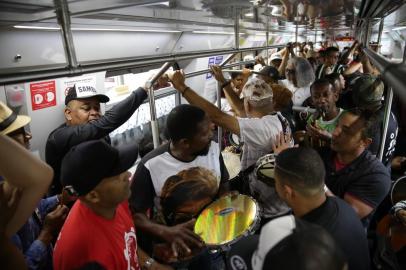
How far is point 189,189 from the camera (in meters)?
2.10

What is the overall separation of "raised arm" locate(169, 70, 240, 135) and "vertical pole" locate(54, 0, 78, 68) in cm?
109

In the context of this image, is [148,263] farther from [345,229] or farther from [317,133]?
A: [317,133]

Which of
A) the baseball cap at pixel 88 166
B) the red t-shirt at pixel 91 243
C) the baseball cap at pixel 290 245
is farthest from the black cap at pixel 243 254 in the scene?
the baseball cap at pixel 88 166

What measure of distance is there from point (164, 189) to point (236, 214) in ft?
1.77

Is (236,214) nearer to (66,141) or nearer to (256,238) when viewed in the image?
(256,238)

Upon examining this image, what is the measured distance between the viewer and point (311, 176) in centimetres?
152

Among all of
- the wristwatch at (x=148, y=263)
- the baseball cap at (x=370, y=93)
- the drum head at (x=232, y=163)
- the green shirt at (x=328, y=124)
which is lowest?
the wristwatch at (x=148, y=263)

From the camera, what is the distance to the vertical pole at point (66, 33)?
146 cm

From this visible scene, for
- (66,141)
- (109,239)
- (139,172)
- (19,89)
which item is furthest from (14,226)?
(19,89)

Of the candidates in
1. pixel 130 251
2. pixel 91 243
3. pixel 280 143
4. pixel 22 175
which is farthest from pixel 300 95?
pixel 22 175

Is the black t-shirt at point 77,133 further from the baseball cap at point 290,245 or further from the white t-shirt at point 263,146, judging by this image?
the baseball cap at point 290,245

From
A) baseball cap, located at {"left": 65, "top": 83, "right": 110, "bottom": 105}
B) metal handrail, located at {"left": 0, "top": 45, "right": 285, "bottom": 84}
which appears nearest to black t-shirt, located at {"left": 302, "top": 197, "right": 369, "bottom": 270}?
metal handrail, located at {"left": 0, "top": 45, "right": 285, "bottom": 84}

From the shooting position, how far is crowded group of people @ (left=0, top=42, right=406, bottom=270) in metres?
1.11

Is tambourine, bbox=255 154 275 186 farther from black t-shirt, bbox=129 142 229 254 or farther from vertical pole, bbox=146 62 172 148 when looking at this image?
vertical pole, bbox=146 62 172 148
